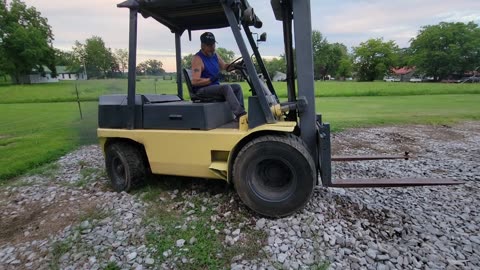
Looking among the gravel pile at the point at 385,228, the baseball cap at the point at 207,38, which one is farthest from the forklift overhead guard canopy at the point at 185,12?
the gravel pile at the point at 385,228

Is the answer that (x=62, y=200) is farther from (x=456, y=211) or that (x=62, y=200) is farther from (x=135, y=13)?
(x=456, y=211)

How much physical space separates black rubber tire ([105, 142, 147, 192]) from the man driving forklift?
1396 millimetres

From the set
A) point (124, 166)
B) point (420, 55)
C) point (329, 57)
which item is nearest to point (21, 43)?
point (124, 166)

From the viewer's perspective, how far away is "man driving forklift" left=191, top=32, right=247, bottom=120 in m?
4.24

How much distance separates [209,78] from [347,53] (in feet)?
339

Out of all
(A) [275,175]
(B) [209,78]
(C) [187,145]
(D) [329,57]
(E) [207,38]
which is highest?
(D) [329,57]

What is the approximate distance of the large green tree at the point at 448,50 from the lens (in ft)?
218

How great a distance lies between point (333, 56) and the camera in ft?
310

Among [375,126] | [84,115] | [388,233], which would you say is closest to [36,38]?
[84,115]

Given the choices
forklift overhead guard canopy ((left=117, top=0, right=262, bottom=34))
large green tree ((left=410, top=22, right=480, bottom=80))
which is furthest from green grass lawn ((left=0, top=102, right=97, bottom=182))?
large green tree ((left=410, top=22, right=480, bottom=80))

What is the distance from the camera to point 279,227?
3574 mm

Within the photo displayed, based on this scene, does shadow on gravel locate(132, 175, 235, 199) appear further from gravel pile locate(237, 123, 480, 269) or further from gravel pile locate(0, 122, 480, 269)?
gravel pile locate(237, 123, 480, 269)

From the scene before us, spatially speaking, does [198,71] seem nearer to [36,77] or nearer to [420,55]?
[36,77]

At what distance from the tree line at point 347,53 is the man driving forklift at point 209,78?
39.5 metres
